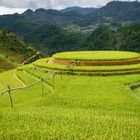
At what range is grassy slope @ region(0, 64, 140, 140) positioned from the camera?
39.7ft

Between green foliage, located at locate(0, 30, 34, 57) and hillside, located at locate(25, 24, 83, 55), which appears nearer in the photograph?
green foliage, located at locate(0, 30, 34, 57)

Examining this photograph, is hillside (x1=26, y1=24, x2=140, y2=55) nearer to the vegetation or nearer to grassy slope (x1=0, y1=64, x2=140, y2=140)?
the vegetation

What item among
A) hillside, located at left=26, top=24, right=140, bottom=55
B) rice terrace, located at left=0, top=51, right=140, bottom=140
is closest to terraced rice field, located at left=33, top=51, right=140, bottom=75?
rice terrace, located at left=0, top=51, right=140, bottom=140

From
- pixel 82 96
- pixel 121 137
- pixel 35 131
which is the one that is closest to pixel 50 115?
pixel 35 131

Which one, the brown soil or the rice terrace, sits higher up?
the brown soil

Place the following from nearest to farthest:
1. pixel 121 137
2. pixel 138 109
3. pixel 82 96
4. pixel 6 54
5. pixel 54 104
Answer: pixel 121 137, pixel 138 109, pixel 54 104, pixel 82 96, pixel 6 54

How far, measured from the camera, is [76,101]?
1978 centimetres

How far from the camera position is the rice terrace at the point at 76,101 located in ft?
40.4

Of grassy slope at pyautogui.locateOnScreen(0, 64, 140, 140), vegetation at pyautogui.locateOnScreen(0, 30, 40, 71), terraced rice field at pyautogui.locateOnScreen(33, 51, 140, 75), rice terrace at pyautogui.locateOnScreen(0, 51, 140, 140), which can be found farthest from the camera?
vegetation at pyautogui.locateOnScreen(0, 30, 40, 71)

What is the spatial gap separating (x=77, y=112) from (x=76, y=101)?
11.9 feet

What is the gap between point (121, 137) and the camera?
11742 millimetres

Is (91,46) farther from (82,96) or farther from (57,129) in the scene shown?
(57,129)

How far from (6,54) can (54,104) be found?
215 feet

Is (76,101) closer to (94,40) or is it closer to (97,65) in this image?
(97,65)
